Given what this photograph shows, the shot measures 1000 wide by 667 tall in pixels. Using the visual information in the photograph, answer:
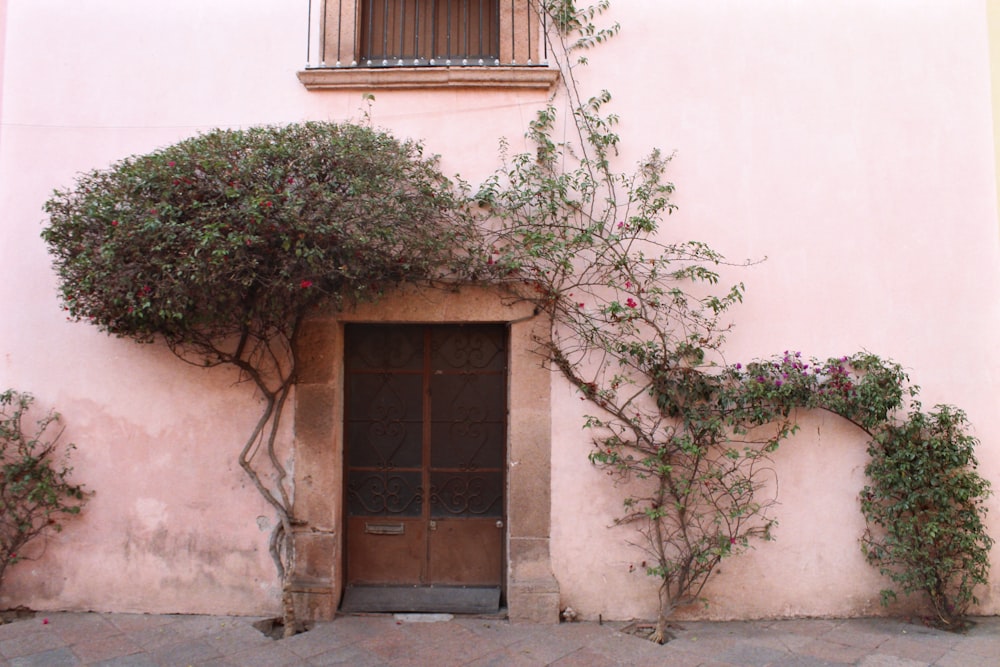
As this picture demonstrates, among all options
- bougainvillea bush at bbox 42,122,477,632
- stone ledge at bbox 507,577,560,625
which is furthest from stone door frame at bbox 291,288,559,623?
bougainvillea bush at bbox 42,122,477,632

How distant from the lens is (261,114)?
4406mm

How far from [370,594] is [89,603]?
1.67 metres

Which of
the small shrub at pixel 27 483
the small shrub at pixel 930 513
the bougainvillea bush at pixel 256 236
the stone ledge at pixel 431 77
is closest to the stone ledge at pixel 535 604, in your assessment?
the bougainvillea bush at pixel 256 236

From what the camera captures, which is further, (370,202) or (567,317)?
(567,317)

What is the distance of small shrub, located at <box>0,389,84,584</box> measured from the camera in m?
4.15

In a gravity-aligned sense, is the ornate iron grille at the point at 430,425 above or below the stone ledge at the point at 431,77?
below

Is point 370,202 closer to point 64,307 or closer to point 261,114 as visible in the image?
point 261,114

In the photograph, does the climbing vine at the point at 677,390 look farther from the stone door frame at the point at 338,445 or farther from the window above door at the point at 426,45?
the window above door at the point at 426,45

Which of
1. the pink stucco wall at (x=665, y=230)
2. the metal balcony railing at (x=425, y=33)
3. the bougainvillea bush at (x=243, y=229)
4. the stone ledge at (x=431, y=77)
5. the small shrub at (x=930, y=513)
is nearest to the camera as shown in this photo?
the bougainvillea bush at (x=243, y=229)

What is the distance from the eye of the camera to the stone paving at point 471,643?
3.62 meters

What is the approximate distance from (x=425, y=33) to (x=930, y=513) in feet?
14.1

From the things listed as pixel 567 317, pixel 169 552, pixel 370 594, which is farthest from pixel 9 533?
pixel 567 317

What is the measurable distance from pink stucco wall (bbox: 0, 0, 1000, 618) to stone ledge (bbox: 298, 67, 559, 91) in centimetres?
8

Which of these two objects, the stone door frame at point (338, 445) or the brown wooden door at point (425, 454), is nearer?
the stone door frame at point (338, 445)
